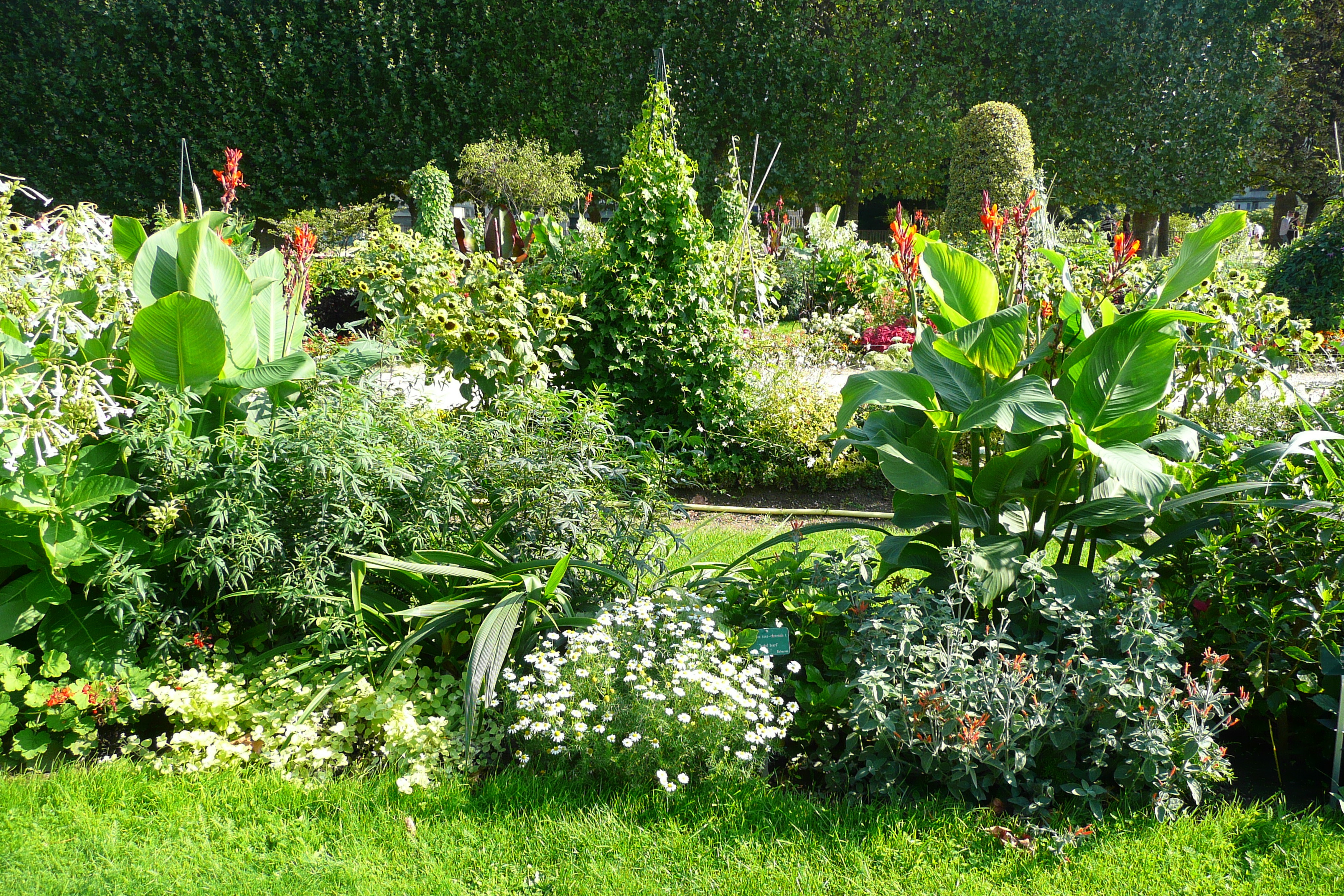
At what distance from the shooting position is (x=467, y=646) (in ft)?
9.66

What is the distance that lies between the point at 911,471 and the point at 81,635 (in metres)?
2.60

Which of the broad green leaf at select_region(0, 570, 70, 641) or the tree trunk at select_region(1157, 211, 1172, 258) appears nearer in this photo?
the broad green leaf at select_region(0, 570, 70, 641)

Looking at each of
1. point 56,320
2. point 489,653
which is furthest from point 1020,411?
point 56,320

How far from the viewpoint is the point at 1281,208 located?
77.0ft

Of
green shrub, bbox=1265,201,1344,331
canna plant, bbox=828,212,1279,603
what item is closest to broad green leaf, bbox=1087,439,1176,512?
canna plant, bbox=828,212,1279,603

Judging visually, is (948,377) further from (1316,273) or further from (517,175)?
(517,175)

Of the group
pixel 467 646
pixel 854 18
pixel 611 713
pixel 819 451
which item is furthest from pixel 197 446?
pixel 854 18

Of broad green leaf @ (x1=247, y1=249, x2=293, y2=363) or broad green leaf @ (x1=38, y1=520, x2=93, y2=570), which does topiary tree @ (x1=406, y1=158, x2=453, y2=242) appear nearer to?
broad green leaf @ (x1=247, y1=249, x2=293, y2=363)

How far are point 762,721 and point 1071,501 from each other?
1.31 meters

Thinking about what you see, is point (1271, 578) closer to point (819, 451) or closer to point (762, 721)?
point (762, 721)

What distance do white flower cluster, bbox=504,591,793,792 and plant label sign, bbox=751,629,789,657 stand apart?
0.06 meters

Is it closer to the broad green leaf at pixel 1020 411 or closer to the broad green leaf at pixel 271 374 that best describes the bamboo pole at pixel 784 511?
the broad green leaf at pixel 1020 411

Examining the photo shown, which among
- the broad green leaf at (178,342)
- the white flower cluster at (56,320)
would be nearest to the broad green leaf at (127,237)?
the white flower cluster at (56,320)

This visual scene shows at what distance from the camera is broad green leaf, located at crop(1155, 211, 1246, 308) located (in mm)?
2666
